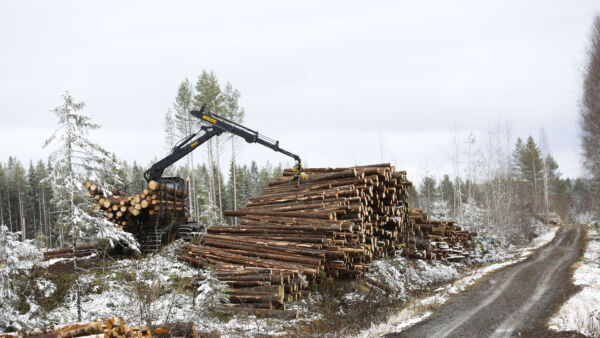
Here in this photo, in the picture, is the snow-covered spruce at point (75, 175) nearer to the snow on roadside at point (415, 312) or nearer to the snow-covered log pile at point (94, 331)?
the snow-covered log pile at point (94, 331)

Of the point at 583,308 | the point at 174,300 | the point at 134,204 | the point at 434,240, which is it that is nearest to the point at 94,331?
the point at 174,300

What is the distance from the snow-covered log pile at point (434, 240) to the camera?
1859 cm

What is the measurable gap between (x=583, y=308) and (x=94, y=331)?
11.9 meters

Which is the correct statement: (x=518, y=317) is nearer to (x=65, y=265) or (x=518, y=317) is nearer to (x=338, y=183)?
(x=338, y=183)

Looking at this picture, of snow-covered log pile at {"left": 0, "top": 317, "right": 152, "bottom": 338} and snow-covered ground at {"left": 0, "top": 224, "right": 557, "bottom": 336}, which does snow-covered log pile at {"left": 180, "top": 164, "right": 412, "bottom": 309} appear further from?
snow-covered log pile at {"left": 0, "top": 317, "right": 152, "bottom": 338}

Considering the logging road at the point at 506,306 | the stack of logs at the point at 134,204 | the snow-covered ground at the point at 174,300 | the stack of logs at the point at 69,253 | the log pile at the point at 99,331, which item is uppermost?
the stack of logs at the point at 134,204

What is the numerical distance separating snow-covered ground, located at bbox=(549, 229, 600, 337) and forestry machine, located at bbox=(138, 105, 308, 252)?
32.0ft

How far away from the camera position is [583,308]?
1012 cm

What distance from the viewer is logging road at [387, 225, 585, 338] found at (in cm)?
923

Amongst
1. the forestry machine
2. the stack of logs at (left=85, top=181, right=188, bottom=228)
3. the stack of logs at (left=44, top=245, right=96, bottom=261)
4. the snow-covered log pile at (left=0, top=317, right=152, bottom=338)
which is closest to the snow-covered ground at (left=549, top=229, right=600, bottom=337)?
the snow-covered log pile at (left=0, top=317, right=152, bottom=338)

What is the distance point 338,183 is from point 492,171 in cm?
2712

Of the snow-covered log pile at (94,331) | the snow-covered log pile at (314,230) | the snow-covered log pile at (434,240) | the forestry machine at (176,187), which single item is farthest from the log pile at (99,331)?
the snow-covered log pile at (434,240)

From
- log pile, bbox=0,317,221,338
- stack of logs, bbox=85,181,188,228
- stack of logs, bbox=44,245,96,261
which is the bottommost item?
log pile, bbox=0,317,221,338

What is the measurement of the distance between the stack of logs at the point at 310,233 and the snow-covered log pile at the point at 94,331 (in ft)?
14.1
